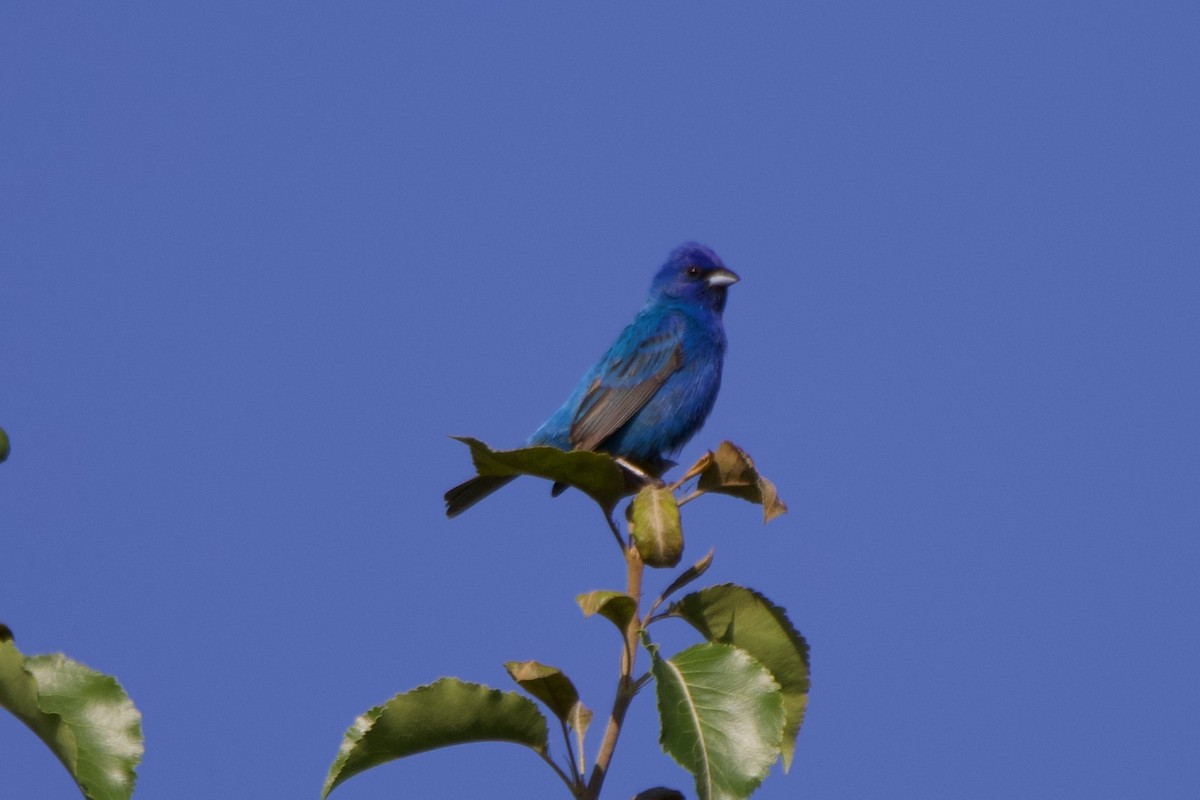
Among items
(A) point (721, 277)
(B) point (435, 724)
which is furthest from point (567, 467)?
(A) point (721, 277)

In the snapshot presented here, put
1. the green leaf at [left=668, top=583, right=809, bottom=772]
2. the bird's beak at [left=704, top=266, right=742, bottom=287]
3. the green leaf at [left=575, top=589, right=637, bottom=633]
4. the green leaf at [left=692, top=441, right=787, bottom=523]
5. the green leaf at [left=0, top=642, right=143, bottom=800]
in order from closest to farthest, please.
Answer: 1. the green leaf at [left=0, top=642, right=143, bottom=800]
2. the green leaf at [left=575, top=589, right=637, bottom=633]
3. the green leaf at [left=668, top=583, right=809, bottom=772]
4. the green leaf at [left=692, top=441, right=787, bottom=523]
5. the bird's beak at [left=704, top=266, right=742, bottom=287]

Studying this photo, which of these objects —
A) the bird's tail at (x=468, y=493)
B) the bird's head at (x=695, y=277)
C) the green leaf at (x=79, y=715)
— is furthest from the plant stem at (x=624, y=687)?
the bird's head at (x=695, y=277)

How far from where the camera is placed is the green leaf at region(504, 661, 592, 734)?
295 cm

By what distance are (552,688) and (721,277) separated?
287 inches

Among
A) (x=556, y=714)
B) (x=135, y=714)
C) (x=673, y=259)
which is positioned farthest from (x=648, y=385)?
(x=135, y=714)

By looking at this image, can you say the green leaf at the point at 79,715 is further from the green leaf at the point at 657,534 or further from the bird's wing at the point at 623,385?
the bird's wing at the point at 623,385

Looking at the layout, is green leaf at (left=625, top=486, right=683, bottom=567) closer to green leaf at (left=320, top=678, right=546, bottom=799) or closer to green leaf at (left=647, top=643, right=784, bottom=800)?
green leaf at (left=647, top=643, right=784, bottom=800)

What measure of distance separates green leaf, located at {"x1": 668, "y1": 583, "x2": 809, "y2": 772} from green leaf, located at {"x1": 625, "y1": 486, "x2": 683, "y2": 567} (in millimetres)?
171

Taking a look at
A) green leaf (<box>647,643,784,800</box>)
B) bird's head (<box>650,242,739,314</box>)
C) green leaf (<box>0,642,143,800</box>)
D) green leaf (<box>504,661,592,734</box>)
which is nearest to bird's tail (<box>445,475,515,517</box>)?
bird's head (<box>650,242,739,314</box>)

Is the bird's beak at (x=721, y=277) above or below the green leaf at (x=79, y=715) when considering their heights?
above

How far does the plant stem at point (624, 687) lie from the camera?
2598mm

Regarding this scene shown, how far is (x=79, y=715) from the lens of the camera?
2490mm

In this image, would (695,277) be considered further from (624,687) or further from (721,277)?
(624,687)

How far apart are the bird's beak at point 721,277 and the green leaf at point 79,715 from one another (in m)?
7.81
